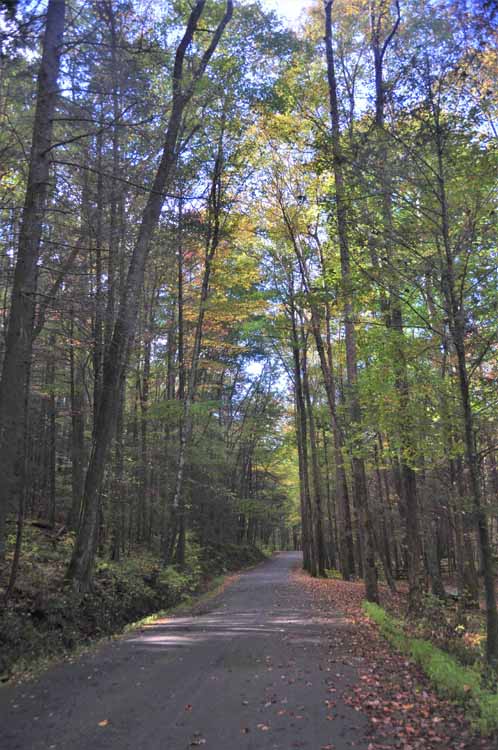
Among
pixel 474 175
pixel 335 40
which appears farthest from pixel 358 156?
pixel 335 40

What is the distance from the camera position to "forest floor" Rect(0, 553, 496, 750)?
433 cm

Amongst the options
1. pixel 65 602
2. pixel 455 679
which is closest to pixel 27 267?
pixel 65 602

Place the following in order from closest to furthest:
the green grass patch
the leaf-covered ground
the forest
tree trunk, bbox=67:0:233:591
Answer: the leaf-covered ground, the green grass patch, the forest, tree trunk, bbox=67:0:233:591

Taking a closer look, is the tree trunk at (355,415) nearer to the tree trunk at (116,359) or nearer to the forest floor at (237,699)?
the tree trunk at (116,359)

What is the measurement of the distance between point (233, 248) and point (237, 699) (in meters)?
16.2

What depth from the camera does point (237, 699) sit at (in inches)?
209

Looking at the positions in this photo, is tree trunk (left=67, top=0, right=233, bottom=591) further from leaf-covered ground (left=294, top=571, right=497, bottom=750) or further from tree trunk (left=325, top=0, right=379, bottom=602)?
leaf-covered ground (left=294, top=571, right=497, bottom=750)

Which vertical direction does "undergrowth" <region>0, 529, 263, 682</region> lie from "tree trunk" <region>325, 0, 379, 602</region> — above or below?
below

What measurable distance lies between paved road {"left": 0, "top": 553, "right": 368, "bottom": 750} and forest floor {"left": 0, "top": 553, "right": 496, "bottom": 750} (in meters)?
0.01

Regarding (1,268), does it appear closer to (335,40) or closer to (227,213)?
(227,213)

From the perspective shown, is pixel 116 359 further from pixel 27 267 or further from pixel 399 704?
pixel 399 704

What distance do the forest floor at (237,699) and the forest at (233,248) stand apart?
3.63 ft

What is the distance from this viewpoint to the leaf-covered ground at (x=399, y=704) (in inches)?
167

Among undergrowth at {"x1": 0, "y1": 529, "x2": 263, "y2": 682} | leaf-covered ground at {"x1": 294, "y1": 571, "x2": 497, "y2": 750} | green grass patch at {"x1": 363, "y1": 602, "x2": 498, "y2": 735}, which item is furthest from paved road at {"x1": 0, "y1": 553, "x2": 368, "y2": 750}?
green grass patch at {"x1": 363, "y1": 602, "x2": 498, "y2": 735}
